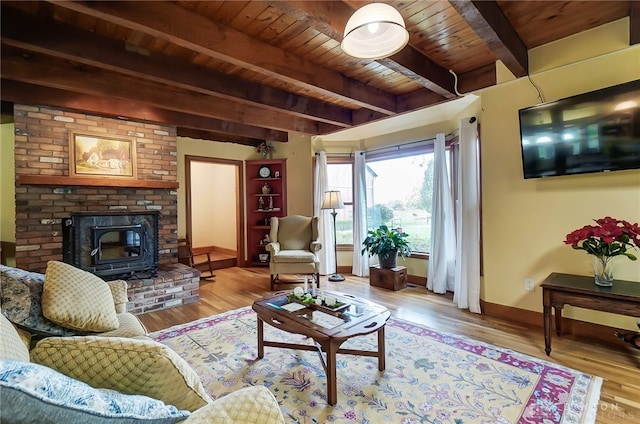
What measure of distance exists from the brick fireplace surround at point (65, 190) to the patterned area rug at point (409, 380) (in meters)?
1.03

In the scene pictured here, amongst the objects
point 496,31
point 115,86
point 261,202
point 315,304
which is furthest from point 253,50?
point 261,202

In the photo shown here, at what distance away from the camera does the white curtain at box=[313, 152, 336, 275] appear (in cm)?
486

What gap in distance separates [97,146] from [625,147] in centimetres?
521

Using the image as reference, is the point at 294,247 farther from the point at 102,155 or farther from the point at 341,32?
the point at 341,32

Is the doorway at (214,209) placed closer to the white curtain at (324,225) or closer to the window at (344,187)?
the white curtain at (324,225)

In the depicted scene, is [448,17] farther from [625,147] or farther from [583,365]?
[583,365]

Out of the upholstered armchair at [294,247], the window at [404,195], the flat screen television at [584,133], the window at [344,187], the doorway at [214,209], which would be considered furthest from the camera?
the doorway at [214,209]

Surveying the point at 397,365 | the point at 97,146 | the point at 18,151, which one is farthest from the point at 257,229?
the point at 397,365

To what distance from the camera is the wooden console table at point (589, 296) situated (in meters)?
1.93

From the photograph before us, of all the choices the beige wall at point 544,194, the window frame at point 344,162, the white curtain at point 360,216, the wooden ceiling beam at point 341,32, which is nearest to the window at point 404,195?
the white curtain at point 360,216

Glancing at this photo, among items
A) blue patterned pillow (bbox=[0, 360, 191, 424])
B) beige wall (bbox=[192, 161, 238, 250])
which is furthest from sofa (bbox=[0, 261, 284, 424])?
beige wall (bbox=[192, 161, 238, 250])

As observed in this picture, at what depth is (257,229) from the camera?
5.69 meters

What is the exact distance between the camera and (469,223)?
10.4 ft

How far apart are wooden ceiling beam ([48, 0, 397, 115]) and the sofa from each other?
1.58 meters
